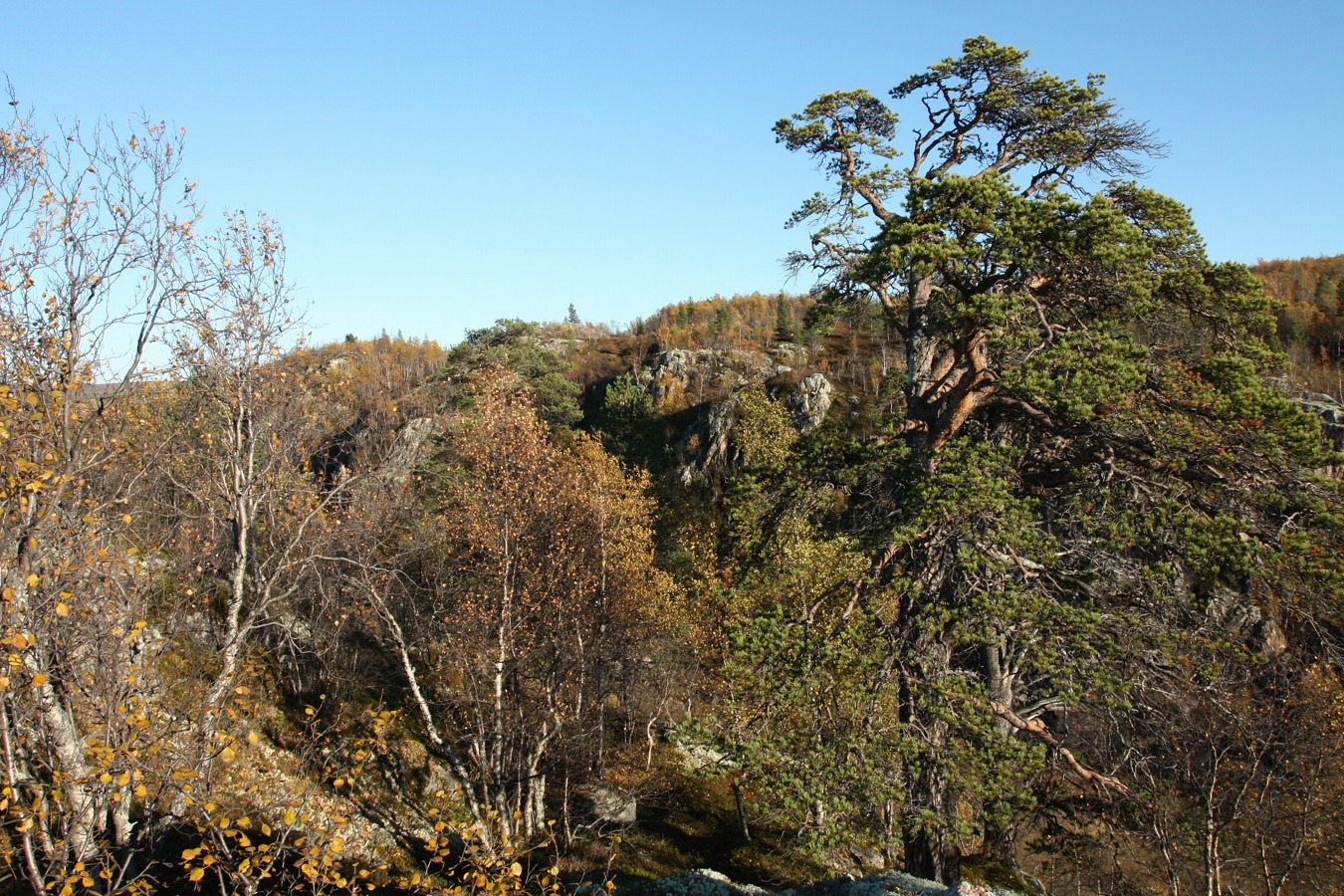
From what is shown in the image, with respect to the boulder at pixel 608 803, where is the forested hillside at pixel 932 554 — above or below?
above

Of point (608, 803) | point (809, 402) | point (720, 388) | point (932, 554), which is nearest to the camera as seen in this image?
point (932, 554)

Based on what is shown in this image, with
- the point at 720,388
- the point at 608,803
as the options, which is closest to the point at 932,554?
the point at 608,803

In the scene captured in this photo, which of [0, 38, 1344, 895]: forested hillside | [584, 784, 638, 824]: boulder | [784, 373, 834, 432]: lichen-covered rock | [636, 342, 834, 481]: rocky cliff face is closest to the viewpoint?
[0, 38, 1344, 895]: forested hillside

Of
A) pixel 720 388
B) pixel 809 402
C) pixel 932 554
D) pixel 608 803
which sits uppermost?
pixel 720 388

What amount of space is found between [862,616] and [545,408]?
30339 millimetres

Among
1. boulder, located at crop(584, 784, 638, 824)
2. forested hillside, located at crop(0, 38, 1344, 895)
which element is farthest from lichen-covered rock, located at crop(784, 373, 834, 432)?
forested hillside, located at crop(0, 38, 1344, 895)

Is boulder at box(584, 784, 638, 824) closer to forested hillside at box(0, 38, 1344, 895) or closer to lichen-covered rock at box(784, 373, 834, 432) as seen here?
forested hillside at box(0, 38, 1344, 895)

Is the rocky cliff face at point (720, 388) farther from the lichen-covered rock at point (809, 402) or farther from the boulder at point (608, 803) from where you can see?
the boulder at point (608, 803)

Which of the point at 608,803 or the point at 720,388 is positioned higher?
the point at 720,388

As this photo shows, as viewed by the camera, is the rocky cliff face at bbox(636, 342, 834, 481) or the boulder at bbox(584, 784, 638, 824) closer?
the boulder at bbox(584, 784, 638, 824)

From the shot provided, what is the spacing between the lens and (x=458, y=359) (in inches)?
1809


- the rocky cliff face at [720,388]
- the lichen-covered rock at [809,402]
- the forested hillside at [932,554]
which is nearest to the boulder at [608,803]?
the forested hillside at [932,554]

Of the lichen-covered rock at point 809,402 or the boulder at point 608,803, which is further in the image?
the lichen-covered rock at point 809,402

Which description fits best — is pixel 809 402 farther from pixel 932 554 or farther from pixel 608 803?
pixel 932 554
